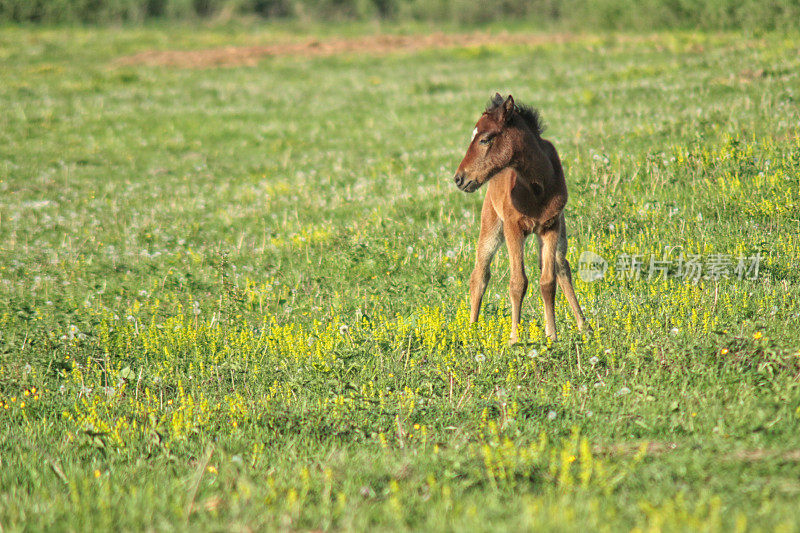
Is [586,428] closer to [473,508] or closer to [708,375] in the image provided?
[708,375]

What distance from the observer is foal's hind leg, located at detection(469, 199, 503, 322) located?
6.90m

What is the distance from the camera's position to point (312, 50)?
45.1 m

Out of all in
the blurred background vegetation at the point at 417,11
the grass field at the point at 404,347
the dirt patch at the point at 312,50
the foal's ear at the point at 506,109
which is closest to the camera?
the grass field at the point at 404,347

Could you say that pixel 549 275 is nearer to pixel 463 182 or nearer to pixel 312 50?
pixel 463 182

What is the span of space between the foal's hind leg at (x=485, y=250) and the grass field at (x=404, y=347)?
0.16 metres

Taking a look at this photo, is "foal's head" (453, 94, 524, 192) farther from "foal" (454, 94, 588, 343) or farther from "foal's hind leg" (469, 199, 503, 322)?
"foal's hind leg" (469, 199, 503, 322)

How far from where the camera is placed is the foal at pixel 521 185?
600 centimetres

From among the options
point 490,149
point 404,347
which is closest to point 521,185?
point 490,149

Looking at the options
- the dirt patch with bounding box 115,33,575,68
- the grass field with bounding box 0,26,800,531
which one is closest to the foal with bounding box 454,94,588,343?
the grass field with bounding box 0,26,800,531

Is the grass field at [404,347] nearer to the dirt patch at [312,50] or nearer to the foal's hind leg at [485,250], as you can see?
the foal's hind leg at [485,250]

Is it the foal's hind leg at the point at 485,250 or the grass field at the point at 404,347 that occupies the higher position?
the foal's hind leg at the point at 485,250

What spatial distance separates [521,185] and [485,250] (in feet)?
3.01

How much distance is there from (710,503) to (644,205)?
19.6 feet

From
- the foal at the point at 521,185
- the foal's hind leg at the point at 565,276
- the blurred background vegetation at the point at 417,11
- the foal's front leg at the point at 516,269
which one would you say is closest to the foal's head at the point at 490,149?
the foal at the point at 521,185
